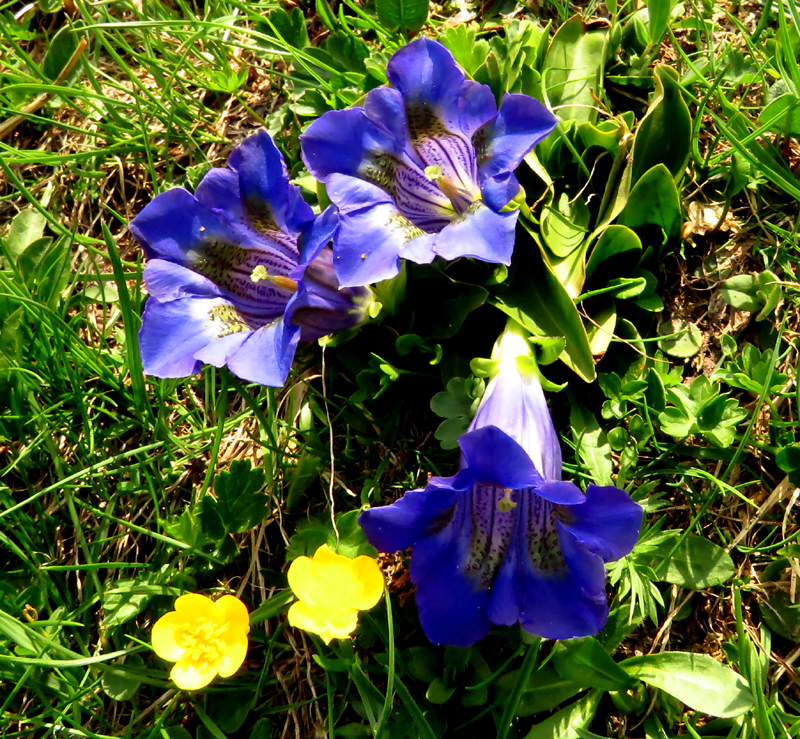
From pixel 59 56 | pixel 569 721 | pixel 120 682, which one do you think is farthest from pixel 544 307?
pixel 59 56

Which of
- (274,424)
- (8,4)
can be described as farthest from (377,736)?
(8,4)

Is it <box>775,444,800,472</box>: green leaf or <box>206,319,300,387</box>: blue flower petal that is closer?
<box>206,319,300,387</box>: blue flower petal

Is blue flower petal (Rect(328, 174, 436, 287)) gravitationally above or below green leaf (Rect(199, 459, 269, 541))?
above

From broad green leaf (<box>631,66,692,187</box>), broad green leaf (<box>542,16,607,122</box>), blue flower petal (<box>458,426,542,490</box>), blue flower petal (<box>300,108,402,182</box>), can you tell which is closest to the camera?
blue flower petal (<box>458,426,542,490</box>)

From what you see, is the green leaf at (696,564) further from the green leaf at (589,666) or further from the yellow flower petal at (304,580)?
the yellow flower petal at (304,580)

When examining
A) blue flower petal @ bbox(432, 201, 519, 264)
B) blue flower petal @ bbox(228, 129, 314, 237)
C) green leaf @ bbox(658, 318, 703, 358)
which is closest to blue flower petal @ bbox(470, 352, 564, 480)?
blue flower petal @ bbox(432, 201, 519, 264)

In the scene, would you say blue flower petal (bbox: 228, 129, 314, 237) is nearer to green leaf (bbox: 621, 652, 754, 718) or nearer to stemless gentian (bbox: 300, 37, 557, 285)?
stemless gentian (bbox: 300, 37, 557, 285)
